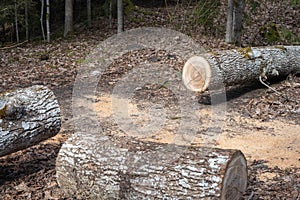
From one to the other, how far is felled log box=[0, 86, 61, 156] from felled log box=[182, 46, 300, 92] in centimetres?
315

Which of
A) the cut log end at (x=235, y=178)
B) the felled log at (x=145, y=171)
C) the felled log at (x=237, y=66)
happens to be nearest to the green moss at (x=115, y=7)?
the felled log at (x=237, y=66)

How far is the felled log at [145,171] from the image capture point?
3035 millimetres

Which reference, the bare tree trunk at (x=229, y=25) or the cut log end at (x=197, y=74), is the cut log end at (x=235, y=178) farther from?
the bare tree trunk at (x=229, y=25)

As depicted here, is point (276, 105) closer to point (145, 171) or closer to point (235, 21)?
point (145, 171)

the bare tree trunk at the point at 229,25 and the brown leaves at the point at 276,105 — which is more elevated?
the bare tree trunk at the point at 229,25

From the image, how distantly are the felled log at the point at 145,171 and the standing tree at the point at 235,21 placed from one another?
8.31 meters

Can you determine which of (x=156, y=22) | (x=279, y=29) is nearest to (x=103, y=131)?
Result: (x=279, y=29)

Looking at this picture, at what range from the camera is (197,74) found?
6863 mm

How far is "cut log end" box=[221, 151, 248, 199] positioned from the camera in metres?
3.01

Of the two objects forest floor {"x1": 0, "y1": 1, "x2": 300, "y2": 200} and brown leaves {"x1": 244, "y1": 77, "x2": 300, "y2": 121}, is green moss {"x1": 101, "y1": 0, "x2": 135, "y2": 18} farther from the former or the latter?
brown leaves {"x1": 244, "y1": 77, "x2": 300, "y2": 121}

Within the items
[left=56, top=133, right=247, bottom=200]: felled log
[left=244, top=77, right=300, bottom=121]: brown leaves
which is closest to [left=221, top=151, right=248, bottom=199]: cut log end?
[left=56, top=133, right=247, bottom=200]: felled log

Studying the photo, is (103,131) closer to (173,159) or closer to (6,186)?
(6,186)

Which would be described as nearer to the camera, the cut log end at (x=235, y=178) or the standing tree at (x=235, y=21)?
the cut log end at (x=235, y=178)

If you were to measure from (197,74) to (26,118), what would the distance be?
3.59 metres
